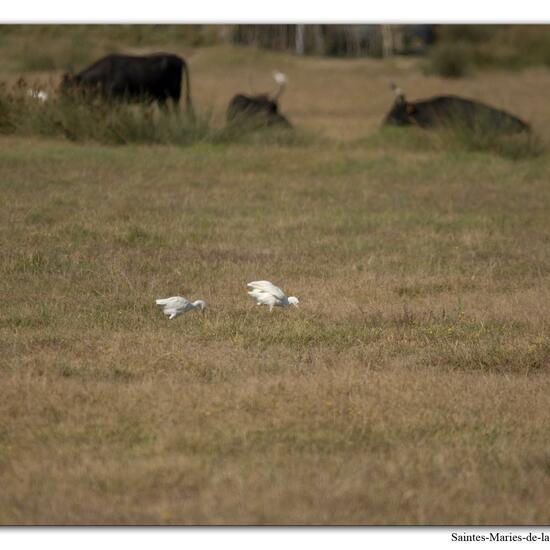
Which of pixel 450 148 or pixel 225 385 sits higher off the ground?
pixel 225 385

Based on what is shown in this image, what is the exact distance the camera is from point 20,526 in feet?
12.4

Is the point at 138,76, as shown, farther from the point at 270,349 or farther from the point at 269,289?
the point at 270,349

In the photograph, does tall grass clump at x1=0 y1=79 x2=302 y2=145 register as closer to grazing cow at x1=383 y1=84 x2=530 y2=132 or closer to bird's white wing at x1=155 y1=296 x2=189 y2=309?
grazing cow at x1=383 y1=84 x2=530 y2=132

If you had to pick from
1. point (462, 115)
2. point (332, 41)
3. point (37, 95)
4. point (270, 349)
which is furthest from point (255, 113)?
point (332, 41)

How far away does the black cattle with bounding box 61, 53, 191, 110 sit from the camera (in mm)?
17578

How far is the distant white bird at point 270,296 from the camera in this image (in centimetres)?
655

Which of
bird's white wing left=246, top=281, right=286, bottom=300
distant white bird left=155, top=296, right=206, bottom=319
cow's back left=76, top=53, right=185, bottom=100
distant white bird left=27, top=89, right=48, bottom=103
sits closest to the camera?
distant white bird left=155, top=296, right=206, bottom=319

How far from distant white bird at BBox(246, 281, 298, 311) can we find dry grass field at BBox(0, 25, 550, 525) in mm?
94

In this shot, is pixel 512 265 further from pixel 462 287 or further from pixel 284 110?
pixel 284 110

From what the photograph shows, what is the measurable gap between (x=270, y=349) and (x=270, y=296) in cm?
79

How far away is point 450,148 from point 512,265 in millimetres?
6871

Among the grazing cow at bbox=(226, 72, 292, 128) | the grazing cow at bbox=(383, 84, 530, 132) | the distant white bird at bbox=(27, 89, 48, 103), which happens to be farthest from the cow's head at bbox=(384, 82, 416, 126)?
the distant white bird at bbox=(27, 89, 48, 103)

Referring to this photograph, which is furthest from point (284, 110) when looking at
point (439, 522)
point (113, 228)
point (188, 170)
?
point (439, 522)

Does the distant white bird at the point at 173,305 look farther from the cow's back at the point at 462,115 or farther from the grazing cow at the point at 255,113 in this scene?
the cow's back at the point at 462,115
